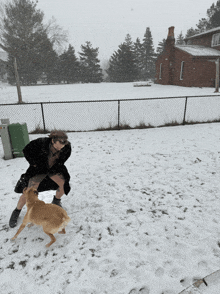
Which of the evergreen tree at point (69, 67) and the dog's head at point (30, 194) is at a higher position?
the evergreen tree at point (69, 67)

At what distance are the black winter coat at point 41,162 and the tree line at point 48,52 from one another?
28226 millimetres

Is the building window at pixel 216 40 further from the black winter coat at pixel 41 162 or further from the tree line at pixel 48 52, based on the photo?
the black winter coat at pixel 41 162

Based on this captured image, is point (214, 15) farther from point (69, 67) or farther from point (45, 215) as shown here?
point (45, 215)

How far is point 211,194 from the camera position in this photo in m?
3.62

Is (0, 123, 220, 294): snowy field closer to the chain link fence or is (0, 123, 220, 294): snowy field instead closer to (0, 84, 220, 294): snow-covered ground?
(0, 84, 220, 294): snow-covered ground

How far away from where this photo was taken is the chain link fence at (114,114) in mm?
9359

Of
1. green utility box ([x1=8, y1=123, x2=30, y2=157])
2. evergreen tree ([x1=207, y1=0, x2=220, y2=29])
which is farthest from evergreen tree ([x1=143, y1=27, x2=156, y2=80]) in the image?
green utility box ([x1=8, y1=123, x2=30, y2=157])

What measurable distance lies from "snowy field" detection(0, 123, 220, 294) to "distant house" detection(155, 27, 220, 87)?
1928 centimetres

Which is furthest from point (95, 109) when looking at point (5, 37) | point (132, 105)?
point (5, 37)

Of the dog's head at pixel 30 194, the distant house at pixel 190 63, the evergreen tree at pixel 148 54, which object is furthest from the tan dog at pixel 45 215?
the evergreen tree at pixel 148 54

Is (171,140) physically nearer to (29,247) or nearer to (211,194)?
(211,194)

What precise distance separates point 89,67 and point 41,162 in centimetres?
4881

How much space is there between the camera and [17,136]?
5.08 m

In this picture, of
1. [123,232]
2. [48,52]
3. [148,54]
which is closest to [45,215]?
[123,232]
